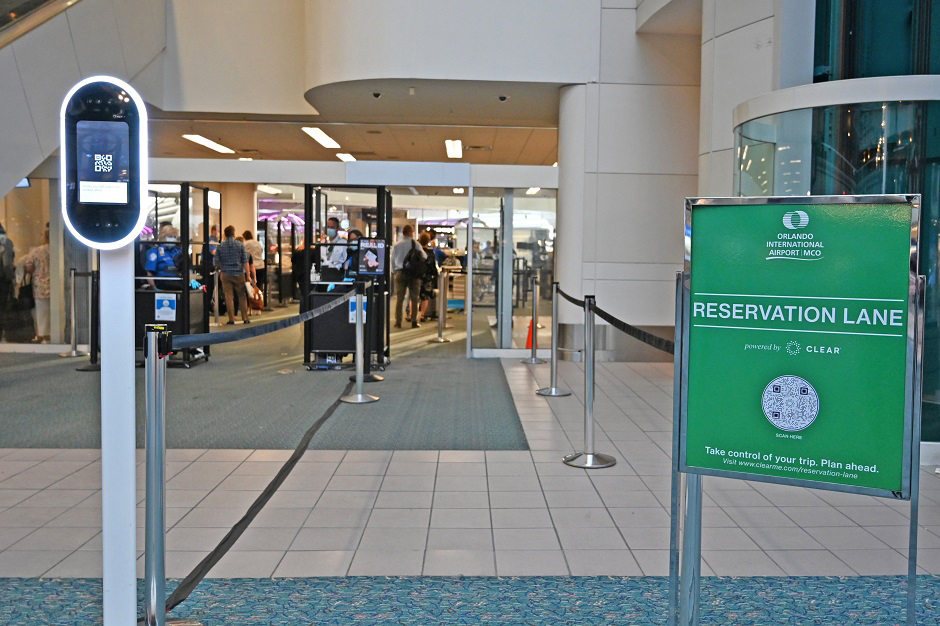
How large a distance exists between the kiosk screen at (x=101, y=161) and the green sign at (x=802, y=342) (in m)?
1.73

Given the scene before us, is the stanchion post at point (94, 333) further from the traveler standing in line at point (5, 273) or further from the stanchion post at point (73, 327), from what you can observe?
the traveler standing in line at point (5, 273)

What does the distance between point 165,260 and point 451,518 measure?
6.38m

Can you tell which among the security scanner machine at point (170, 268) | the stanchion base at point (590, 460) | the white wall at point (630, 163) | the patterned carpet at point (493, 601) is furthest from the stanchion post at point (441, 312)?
the patterned carpet at point (493, 601)

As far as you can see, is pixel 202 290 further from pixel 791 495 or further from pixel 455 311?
pixel 455 311

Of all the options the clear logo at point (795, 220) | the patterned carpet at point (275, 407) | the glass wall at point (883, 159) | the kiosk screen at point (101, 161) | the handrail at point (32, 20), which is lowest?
the patterned carpet at point (275, 407)

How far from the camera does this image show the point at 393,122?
13.3 meters

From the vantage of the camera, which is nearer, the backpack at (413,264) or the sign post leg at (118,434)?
the sign post leg at (118,434)

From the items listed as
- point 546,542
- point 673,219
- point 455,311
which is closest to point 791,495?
point 546,542

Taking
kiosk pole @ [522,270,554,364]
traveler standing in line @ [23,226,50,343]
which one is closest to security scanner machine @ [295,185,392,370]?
kiosk pole @ [522,270,554,364]

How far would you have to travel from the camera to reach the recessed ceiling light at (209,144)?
14.2 metres

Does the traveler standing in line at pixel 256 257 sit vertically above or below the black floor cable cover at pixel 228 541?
above

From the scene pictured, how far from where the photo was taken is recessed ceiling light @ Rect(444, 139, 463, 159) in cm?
1509

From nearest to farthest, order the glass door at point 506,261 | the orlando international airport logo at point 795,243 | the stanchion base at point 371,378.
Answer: the orlando international airport logo at point 795,243
the stanchion base at point 371,378
the glass door at point 506,261

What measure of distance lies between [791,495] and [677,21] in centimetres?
649
